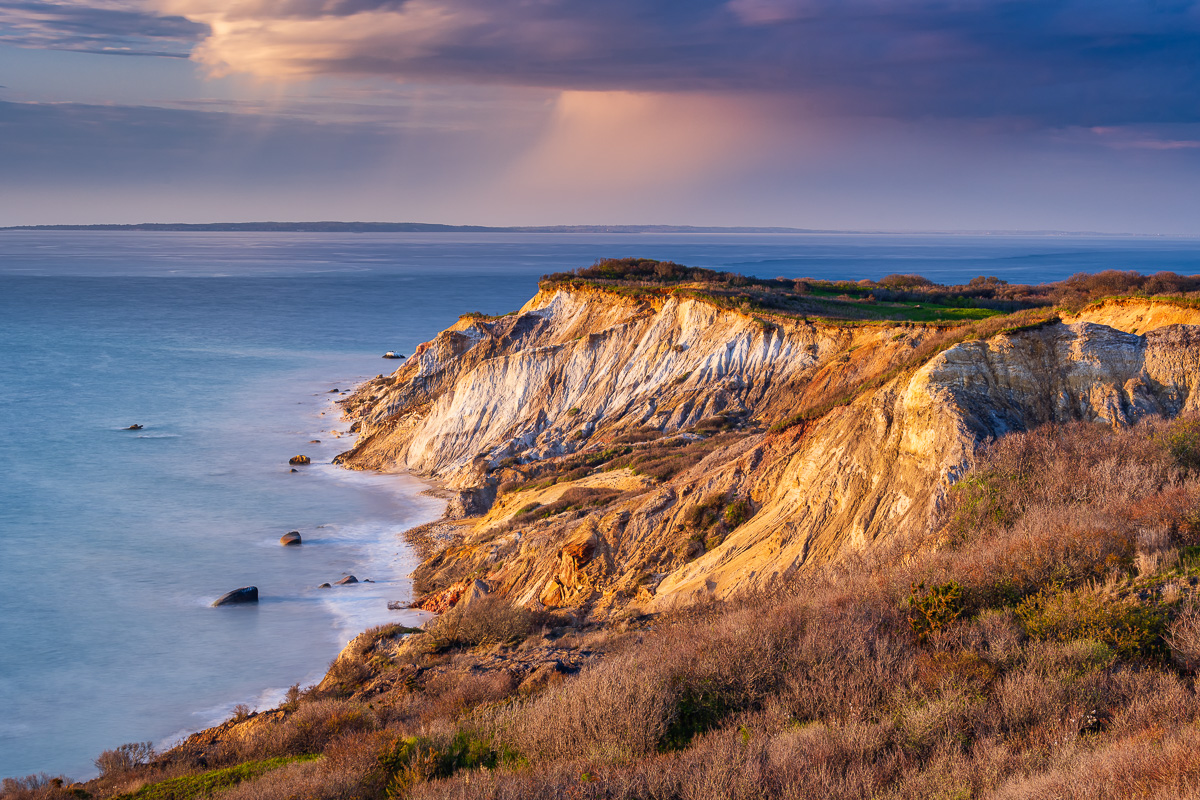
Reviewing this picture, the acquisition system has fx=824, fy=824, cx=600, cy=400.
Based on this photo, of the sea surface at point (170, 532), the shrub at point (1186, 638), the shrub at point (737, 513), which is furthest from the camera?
the sea surface at point (170, 532)

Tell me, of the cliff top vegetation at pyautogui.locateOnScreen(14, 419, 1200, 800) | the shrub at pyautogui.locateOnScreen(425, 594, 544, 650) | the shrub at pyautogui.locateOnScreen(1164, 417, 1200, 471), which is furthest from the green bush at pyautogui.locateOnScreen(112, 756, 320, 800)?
the shrub at pyautogui.locateOnScreen(1164, 417, 1200, 471)

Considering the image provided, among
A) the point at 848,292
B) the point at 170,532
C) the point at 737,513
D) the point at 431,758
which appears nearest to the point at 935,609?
the point at 431,758

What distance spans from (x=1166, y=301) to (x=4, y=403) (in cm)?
6333

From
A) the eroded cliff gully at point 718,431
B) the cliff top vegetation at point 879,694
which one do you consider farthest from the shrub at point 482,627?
the eroded cliff gully at point 718,431

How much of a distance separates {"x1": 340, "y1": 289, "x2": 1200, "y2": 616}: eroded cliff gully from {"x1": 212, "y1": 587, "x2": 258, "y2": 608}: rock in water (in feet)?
17.3

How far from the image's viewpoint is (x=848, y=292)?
4950 cm

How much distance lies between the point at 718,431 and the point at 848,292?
76.3 ft

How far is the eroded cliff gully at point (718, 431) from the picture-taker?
15523 millimetres

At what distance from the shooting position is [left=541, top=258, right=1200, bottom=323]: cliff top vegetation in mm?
37875

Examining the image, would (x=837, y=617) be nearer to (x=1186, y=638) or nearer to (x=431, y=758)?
(x=1186, y=638)

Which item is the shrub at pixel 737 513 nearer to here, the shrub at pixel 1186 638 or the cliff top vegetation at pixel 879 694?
the cliff top vegetation at pixel 879 694

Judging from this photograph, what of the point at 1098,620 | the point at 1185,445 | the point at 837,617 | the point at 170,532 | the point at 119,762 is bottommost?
the point at 170,532

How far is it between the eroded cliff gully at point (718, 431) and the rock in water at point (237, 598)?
5.26m

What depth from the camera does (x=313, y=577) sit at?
27297 mm
